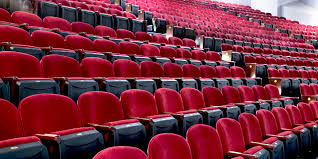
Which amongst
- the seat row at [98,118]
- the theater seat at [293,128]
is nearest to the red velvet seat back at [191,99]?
the seat row at [98,118]

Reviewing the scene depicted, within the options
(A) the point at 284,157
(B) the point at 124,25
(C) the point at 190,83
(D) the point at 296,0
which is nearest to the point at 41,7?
(B) the point at 124,25

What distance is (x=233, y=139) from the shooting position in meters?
0.56

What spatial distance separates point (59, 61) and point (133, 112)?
217 mm

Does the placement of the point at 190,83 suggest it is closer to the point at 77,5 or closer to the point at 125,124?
the point at 125,124

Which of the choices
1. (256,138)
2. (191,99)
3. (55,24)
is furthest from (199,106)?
(55,24)

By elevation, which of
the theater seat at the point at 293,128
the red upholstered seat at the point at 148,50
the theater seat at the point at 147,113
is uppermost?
the red upholstered seat at the point at 148,50

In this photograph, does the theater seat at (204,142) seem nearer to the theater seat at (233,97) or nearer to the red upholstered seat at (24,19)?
the theater seat at (233,97)

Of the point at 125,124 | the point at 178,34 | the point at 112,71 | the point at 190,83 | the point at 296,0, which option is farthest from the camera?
the point at 296,0

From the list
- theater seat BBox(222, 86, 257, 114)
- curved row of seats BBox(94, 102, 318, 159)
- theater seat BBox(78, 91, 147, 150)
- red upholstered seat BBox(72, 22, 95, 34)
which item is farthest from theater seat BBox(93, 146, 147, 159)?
red upholstered seat BBox(72, 22, 95, 34)

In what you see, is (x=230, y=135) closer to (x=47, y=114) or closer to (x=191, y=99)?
(x=191, y=99)

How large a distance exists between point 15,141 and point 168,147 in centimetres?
20

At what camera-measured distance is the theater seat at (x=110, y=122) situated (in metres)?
0.45

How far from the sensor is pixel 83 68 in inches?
27.0

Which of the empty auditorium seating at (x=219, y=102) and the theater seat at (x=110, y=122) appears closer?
the theater seat at (x=110, y=122)
